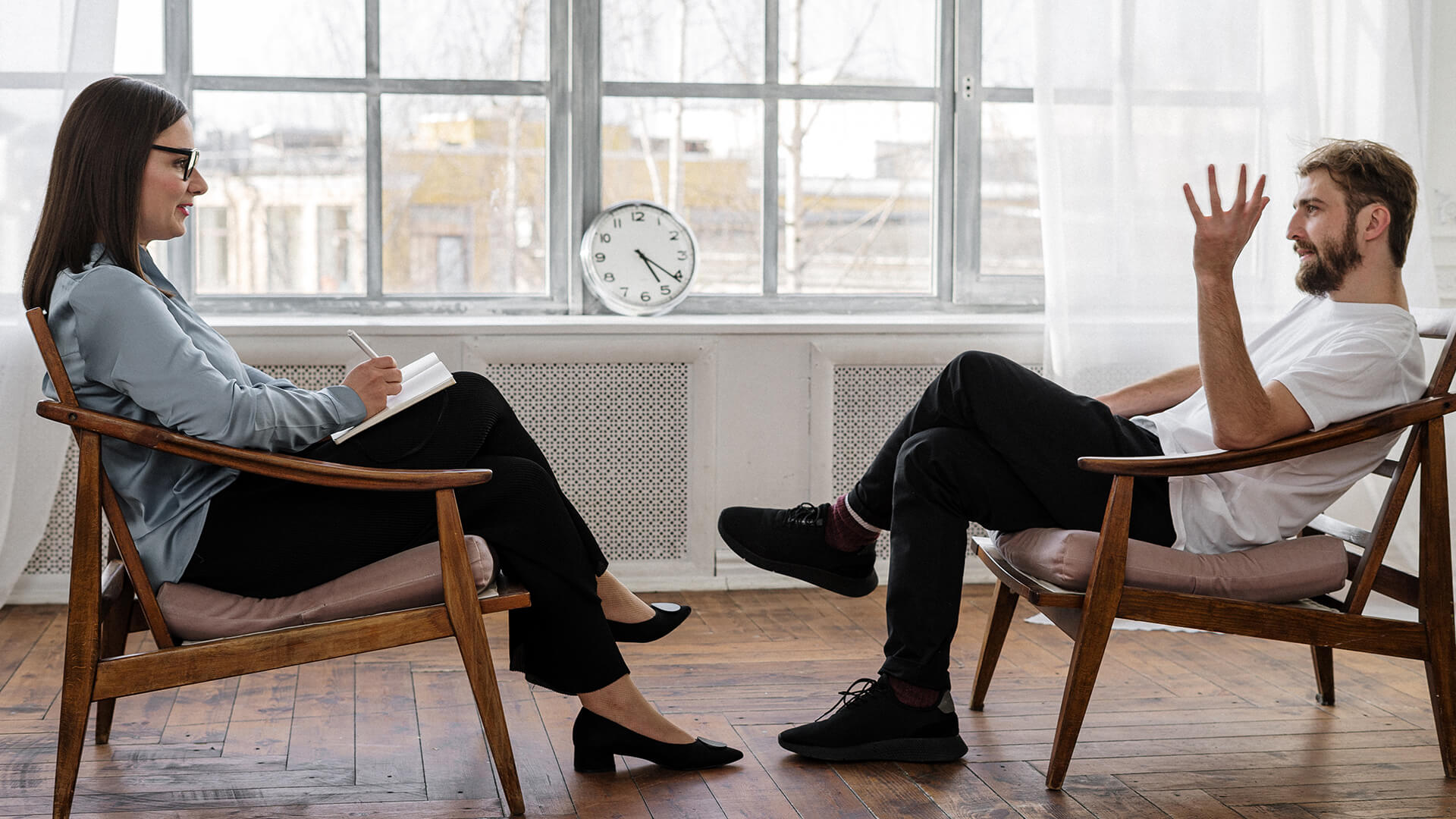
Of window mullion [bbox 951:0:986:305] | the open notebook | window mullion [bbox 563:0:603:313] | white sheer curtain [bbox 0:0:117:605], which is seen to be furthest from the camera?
window mullion [bbox 951:0:986:305]

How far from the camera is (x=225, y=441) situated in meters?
1.89

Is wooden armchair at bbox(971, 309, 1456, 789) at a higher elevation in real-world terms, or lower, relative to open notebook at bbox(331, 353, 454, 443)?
lower

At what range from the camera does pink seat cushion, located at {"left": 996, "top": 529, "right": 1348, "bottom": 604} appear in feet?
6.75

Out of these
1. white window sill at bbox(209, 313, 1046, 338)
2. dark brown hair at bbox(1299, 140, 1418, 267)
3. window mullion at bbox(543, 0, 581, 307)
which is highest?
window mullion at bbox(543, 0, 581, 307)

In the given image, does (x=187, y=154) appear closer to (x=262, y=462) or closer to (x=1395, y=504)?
(x=262, y=462)

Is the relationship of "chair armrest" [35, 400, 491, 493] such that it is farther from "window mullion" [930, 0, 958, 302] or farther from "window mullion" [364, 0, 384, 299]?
"window mullion" [930, 0, 958, 302]

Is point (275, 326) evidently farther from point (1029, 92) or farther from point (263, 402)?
point (1029, 92)

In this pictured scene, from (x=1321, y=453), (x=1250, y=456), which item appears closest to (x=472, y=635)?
(x=1250, y=456)

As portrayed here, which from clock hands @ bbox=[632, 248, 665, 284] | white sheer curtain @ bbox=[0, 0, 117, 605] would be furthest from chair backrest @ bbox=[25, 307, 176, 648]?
clock hands @ bbox=[632, 248, 665, 284]

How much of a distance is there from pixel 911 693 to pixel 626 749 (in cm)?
49

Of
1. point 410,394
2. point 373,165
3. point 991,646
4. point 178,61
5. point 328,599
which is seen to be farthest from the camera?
point 373,165

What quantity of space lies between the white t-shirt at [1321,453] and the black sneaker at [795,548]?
1.93 ft

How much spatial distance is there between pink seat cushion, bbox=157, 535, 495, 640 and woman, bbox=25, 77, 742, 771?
2cm

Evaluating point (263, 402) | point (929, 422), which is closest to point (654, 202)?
point (929, 422)
